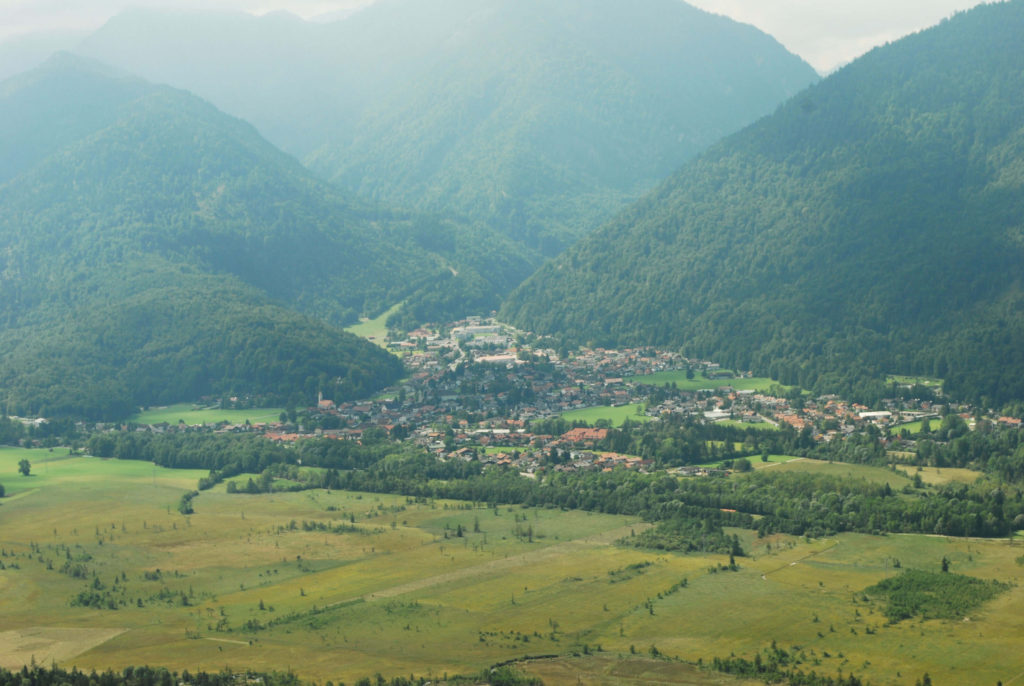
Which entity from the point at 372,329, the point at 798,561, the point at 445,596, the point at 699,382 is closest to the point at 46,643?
the point at 445,596

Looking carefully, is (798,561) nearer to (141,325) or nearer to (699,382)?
(699,382)

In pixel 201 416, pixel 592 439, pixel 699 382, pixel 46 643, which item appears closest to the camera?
pixel 46 643

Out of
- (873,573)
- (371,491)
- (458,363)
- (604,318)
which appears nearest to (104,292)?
(458,363)

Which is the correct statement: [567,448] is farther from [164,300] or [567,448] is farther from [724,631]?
[164,300]

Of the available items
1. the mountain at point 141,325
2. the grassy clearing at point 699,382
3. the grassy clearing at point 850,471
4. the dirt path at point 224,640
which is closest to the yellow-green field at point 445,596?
the dirt path at point 224,640

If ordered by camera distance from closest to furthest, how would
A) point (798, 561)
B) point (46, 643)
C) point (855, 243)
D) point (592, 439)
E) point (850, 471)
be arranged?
point (46, 643)
point (798, 561)
point (850, 471)
point (592, 439)
point (855, 243)

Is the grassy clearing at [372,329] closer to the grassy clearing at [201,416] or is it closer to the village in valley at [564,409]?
the village in valley at [564,409]
